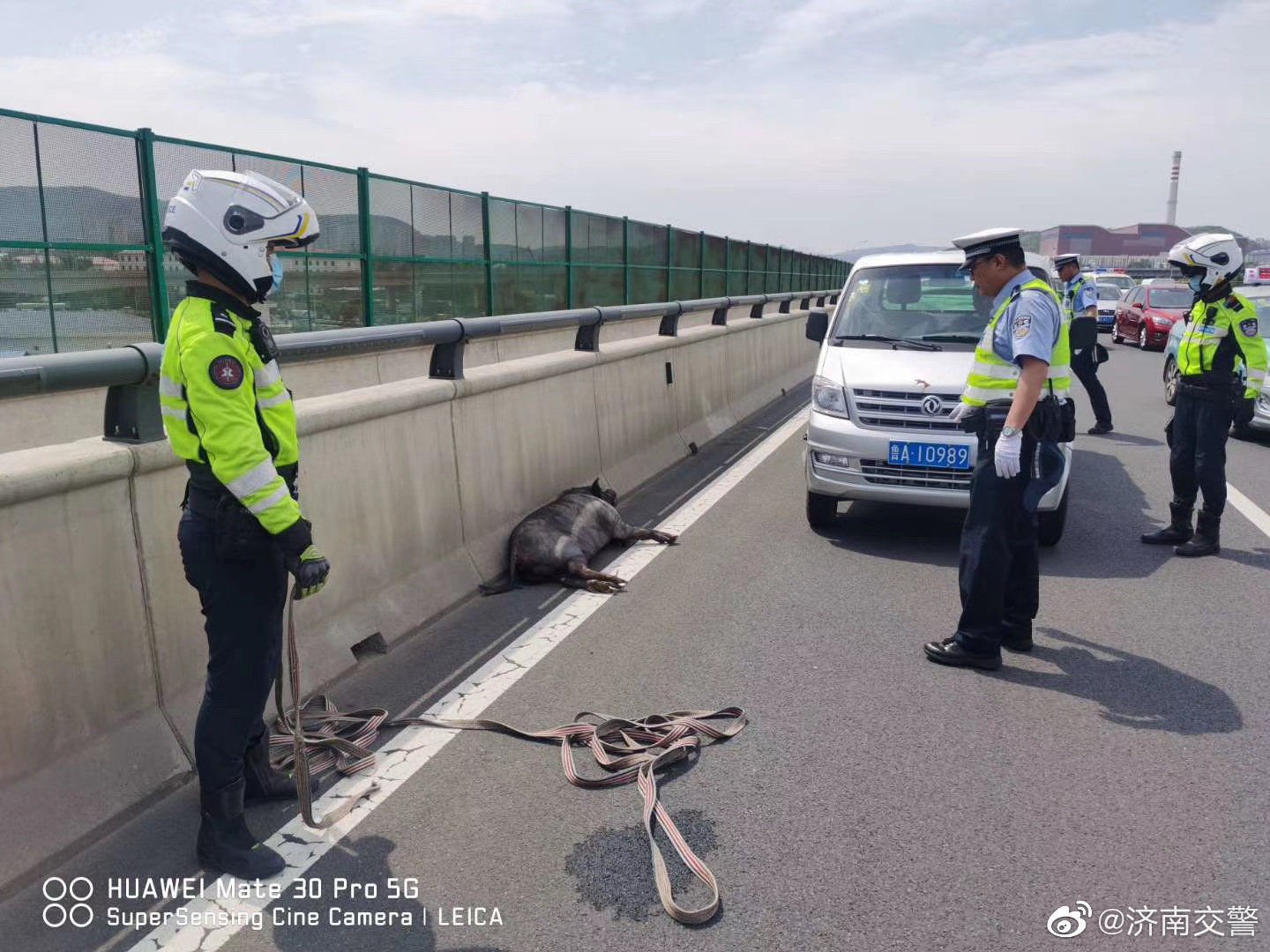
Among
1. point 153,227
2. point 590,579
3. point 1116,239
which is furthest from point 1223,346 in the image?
point 1116,239

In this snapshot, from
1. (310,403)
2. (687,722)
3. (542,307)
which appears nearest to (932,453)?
(687,722)

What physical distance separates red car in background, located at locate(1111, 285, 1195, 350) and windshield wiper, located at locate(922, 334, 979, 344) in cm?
2113

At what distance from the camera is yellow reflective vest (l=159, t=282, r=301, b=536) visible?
3230 mm

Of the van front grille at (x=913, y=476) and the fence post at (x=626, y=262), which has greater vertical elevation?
the fence post at (x=626, y=262)

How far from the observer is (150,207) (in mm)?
10750

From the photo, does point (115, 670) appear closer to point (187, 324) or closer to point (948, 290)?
point (187, 324)

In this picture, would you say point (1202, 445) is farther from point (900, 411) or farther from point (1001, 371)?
point (1001, 371)

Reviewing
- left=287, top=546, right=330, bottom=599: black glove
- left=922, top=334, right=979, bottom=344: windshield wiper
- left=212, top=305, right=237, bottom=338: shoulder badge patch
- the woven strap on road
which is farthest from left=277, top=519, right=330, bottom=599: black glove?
left=922, top=334, right=979, bottom=344: windshield wiper

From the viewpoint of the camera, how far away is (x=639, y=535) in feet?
24.6

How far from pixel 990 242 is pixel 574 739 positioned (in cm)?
315

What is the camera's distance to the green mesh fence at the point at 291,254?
31.4 ft

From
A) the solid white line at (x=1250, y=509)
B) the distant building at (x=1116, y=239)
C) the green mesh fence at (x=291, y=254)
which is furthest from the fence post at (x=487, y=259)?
the distant building at (x=1116, y=239)

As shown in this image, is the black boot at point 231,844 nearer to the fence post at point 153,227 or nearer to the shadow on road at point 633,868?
the shadow on road at point 633,868

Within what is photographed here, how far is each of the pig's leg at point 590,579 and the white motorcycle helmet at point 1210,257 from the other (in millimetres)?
4777
